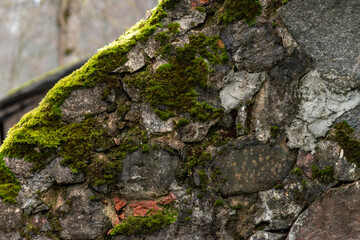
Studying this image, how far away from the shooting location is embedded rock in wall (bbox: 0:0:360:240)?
1.86m

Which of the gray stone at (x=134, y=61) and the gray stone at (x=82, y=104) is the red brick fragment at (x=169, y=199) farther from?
the gray stone at (x=134, y=61)

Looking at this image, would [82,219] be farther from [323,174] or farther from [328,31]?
[328,31]

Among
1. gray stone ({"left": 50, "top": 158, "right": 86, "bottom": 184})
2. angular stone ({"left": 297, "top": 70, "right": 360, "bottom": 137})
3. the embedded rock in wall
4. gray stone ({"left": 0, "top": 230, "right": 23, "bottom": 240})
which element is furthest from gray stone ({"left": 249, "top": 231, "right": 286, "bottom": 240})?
gray stone ({"left": 0, "top": 230, "right": 23, "bottom": 240})

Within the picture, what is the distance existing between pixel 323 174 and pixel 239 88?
2.20 ft

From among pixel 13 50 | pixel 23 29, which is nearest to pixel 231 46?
pixel 23 29

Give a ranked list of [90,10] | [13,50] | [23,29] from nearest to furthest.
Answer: [90,10] → [23,29] → [13,50]

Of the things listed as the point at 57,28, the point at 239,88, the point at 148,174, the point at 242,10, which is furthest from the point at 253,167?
the point at 57,28

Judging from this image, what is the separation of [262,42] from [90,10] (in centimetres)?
907

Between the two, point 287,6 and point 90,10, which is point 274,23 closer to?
point 287,6

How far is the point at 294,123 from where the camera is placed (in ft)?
6.32

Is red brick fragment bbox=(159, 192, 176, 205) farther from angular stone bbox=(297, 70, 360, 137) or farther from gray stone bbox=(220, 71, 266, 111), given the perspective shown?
angular stone bbox=(297, 70, 360, 137)

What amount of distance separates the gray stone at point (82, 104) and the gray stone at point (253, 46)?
2.80 feet

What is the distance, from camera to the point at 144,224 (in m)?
1.97

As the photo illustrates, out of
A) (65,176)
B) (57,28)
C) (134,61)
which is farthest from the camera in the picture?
(57,28)
